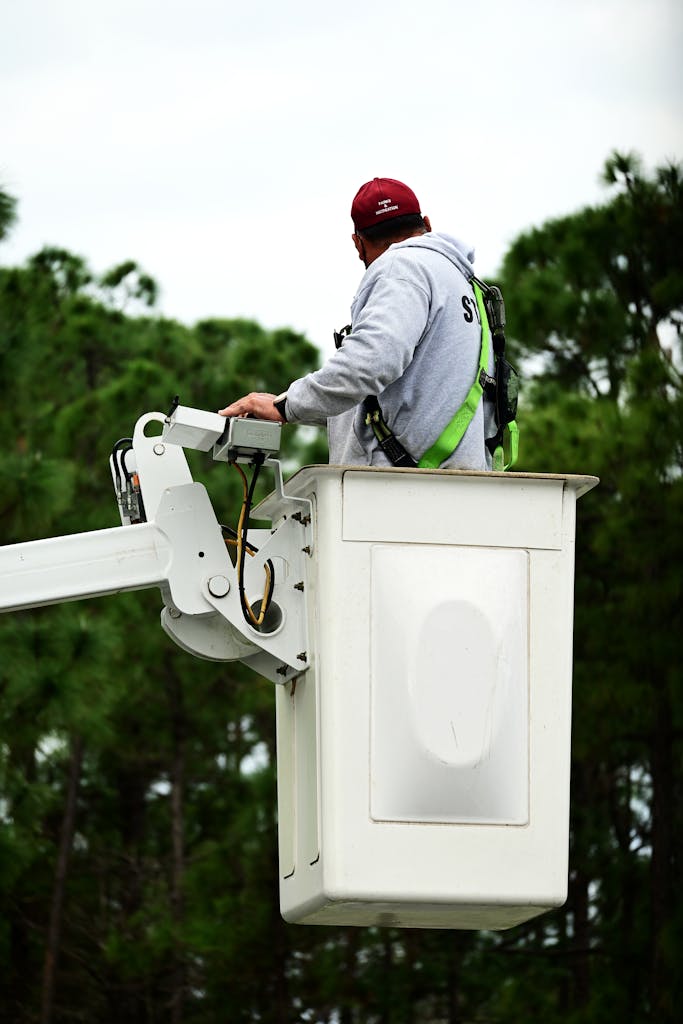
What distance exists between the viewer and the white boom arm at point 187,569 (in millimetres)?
3785

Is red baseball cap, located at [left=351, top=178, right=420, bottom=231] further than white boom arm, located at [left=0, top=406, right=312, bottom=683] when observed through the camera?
Yes

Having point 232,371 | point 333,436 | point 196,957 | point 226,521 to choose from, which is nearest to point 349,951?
point 196,957

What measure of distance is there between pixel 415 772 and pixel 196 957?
34.7 feet

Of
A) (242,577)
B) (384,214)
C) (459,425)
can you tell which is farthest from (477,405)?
(242,577)

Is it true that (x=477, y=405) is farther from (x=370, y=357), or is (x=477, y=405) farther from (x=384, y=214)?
(x=384, y=214)

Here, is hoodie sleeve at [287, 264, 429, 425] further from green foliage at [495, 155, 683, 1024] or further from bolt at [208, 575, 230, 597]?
green foliage at [495, 155, 683, 1024]

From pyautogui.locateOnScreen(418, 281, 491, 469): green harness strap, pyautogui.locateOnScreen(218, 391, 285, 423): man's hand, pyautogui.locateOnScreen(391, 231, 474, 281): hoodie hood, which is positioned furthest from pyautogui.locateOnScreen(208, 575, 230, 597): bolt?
pyautogui.locateOnScreen(391, 231, 474, 281): hoodie hood

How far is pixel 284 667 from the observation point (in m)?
3.82

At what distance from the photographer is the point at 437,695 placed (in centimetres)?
355

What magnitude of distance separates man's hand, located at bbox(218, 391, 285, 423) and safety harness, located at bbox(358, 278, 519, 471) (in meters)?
0.25

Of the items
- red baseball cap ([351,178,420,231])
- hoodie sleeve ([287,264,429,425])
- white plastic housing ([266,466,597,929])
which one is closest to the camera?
white plastic housing ([266,466,597,929])

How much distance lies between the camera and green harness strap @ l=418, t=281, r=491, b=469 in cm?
392

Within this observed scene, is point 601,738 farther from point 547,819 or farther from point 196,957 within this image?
point 547,819

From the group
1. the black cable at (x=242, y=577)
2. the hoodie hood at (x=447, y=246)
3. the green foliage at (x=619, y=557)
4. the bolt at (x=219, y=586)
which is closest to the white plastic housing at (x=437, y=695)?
the black cable at (x=242, y=577)
